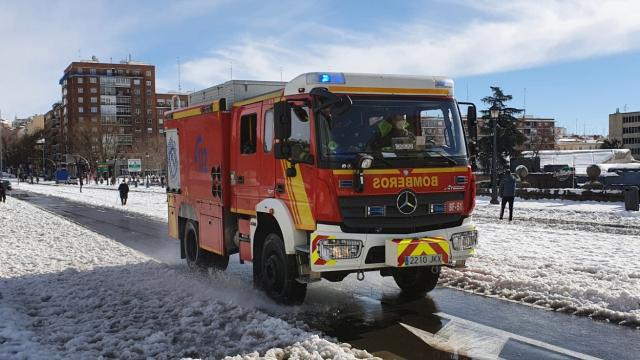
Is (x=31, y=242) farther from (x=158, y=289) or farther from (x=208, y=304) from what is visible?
(x=208, y=304)

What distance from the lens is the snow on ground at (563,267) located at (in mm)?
7504

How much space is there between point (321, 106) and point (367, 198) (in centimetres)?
111

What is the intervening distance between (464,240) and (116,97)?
14672 centimetres

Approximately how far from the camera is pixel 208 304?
754 cm

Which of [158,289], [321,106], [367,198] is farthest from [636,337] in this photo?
[158,289]

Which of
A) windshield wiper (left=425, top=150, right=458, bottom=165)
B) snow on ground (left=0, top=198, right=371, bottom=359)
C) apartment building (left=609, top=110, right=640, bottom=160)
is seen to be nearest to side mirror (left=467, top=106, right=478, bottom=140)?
windshield wiper (left=425, top=150, right=458, bottom=165)

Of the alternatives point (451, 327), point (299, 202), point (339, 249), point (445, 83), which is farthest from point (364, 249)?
point (445, 83)

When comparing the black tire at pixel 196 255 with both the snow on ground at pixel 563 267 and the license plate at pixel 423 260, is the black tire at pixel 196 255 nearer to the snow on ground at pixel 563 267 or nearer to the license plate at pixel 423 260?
the snow on ground at pixel 563 267

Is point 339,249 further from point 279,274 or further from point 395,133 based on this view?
point 395,133

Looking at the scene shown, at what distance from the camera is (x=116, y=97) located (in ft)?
471

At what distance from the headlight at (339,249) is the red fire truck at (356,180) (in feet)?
0.04

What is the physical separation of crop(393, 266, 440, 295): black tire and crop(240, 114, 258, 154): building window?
2.63 meters

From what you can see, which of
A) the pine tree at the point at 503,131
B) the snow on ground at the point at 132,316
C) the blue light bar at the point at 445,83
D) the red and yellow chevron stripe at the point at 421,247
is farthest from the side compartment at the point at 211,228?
the pine tree at the point at 503,131

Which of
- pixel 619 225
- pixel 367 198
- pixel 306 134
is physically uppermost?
pixel 306 134
